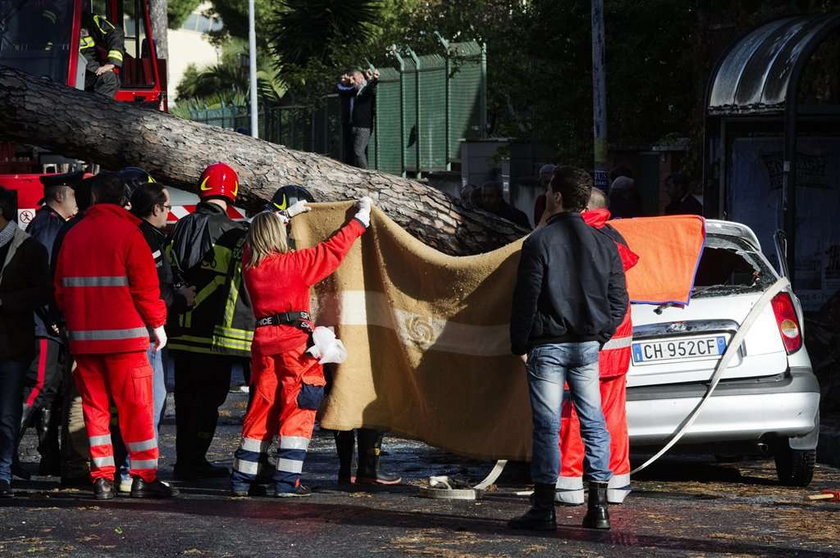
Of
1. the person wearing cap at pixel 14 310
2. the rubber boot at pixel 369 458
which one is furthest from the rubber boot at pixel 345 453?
the person wearing cap at pixel 14 310

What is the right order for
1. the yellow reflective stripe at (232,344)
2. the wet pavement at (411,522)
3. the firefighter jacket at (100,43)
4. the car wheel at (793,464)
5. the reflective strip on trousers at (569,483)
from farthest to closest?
the firefighter jacket at (100,43)
the yellow reflective stripe at (232,344)
the car wheel at (793,464)
the reflective strip on trousers at (569,483)
the wet pavement at (411,522)

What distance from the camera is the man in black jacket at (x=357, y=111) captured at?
21.4 meters

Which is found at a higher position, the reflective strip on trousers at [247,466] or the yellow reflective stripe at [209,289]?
the yellow reflective stripe at [209,289]

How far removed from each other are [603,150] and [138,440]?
14383 mm

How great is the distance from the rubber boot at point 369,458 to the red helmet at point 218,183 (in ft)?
5.26

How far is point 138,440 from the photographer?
8.80m

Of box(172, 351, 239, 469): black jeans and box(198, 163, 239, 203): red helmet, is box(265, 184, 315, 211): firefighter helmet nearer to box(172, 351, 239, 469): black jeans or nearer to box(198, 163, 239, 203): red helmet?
box(198, 163, 239, 203): red helmet

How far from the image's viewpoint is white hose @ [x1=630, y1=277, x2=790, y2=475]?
9.04m

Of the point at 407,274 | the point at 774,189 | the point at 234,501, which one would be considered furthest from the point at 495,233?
the point at 774,189

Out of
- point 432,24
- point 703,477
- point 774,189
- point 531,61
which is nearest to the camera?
point 703,477

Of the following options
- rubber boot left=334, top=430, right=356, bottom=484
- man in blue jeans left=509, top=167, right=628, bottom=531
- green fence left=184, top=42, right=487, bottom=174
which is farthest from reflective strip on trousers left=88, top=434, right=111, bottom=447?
green fence left=184, top=42, right=487, bottom=174

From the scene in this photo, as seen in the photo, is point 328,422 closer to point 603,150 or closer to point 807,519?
point 807,519

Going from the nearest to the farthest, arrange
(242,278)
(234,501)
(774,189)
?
1. (234,501)
2. (242,278)
3. (774,189)

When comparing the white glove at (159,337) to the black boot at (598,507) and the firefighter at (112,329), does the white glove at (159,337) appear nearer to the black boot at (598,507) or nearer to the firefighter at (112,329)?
the firefighter at (112,329)
